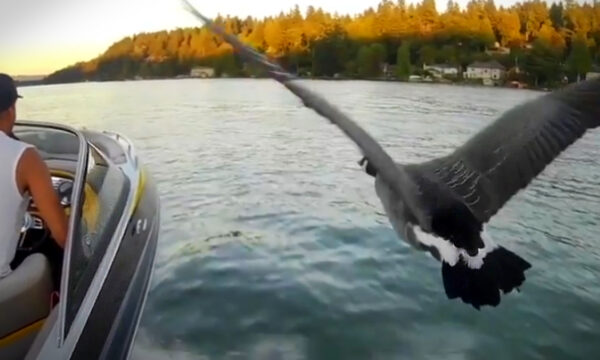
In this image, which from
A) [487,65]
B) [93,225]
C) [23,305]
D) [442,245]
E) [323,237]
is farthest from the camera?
[323,237]

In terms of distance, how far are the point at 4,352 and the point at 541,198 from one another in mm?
2148

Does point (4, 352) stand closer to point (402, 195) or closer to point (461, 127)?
point (402, 195)

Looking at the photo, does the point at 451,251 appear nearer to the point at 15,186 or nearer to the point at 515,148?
the point at 515,148

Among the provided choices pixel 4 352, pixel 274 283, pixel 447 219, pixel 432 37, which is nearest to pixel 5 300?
pixel 4 352

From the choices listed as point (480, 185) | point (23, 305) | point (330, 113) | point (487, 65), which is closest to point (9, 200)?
point (23, 305)

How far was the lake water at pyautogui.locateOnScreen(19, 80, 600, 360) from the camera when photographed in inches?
71.4

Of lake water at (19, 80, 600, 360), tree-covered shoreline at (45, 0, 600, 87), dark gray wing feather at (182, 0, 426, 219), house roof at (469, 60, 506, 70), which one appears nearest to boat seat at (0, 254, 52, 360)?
dark gray wing feather at (182, 0, 426, 219)

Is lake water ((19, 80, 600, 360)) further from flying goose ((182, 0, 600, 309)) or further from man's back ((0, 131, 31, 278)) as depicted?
man's back ((0, 131, 31, 278))

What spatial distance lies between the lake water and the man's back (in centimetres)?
80

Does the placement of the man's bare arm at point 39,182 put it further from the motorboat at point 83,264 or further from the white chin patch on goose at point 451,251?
the white chin patch on goose at point 451,251

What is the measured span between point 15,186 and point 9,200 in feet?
0.09

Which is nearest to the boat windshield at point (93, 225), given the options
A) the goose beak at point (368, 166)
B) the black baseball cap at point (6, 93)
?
the black baseball cap at point (6, 93)

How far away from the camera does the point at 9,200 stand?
38.1 inches

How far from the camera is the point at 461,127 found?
7.76 feet
